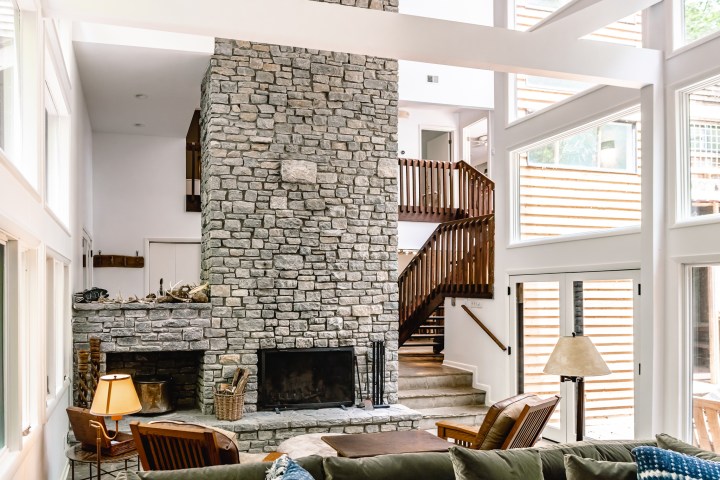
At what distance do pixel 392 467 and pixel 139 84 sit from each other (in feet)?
19.7

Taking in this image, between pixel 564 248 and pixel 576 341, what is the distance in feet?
8.37

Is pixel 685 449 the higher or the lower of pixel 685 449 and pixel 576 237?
the lower

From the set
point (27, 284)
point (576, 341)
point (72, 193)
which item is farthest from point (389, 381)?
point (27, 284)

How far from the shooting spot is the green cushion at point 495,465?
3080 mm

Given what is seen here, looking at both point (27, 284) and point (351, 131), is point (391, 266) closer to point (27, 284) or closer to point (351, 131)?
point (351, 131)

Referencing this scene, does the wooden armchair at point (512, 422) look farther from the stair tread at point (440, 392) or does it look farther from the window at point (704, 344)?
the stair tread at point (440, 392)

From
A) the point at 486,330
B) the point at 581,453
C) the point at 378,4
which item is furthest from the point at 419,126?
the point at 581,453

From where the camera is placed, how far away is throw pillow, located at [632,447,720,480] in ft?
9.78

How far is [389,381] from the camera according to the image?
7.61 m

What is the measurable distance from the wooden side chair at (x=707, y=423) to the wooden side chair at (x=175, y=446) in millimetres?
3786

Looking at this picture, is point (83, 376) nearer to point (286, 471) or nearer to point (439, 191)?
point (286, 471)

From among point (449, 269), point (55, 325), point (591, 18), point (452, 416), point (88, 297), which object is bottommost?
point (452, 416)

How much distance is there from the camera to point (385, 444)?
16.4 feet

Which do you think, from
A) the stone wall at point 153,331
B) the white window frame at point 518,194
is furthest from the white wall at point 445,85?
the stone wall at point 153,331
